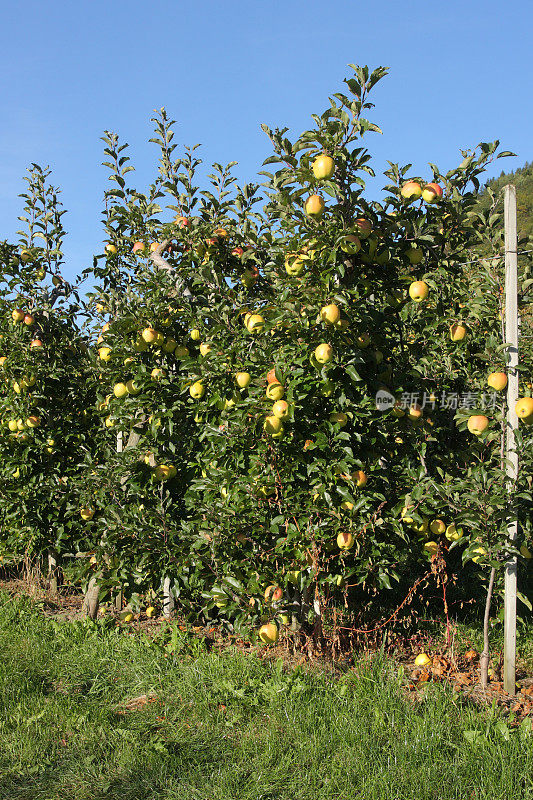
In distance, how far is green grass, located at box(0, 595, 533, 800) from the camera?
2.38 m

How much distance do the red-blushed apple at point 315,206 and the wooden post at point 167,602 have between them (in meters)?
2.47

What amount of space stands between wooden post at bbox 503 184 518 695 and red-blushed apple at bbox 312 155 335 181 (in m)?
0.99

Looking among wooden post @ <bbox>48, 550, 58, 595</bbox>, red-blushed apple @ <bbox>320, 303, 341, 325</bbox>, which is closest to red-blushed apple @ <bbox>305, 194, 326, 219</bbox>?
red-blushed apple @ <bbox>320, 303, 341, 325</bbox>

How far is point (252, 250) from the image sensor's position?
3.79 meters

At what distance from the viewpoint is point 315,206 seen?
9.86ft

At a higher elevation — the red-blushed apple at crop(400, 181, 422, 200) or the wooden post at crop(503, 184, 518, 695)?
the red-blushed apple at crop(400, 181, 422, 200)

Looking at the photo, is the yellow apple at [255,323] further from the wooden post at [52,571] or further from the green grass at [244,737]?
the wooden post at [52,571]

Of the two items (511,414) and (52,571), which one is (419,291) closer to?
(511,414)

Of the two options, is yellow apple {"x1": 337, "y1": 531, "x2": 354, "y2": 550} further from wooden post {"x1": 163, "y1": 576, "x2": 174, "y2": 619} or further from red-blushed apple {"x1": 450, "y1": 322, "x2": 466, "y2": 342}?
wooden post {"x1": 163, "y1": 576, "x2": 174, "y2": 619}

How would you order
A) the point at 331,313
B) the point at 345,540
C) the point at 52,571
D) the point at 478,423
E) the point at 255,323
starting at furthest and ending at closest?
the point at 52,571 → the point at 255,323 → the point at 478,423 → the point at 345,540 → the point at 331,313

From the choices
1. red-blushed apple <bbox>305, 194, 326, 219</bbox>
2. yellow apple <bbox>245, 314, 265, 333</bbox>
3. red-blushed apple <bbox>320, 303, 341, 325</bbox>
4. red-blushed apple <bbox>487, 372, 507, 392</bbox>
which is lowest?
red-blushed apple <bbox>487, 372, 507, 392</bbox>

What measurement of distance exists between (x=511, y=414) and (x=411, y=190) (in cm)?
126

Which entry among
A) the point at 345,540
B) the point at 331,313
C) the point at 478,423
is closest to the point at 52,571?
the point at 345,540

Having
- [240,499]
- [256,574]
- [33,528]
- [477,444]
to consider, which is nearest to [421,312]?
[477,444]
